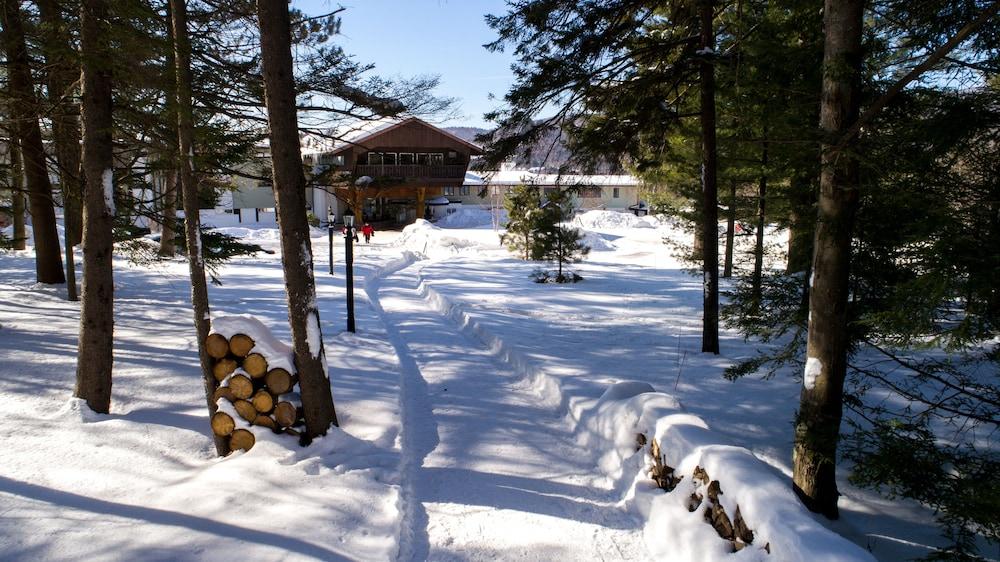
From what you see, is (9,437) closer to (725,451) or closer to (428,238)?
(725,451)

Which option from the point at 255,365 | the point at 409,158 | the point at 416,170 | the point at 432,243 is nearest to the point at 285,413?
the point at 255,365

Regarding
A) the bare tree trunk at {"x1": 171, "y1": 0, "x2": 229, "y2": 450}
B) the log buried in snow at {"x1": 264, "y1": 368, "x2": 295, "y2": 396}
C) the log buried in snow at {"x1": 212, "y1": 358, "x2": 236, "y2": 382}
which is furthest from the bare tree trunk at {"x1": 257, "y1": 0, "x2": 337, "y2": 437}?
the bare tree trunk at {"x1": 171, "y1": 0, "x2": 229, "y2": 450}

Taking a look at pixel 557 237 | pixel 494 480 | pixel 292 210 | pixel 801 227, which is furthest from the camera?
pixel 557 237

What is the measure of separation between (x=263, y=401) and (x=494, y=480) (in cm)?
237

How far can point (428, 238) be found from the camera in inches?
1270

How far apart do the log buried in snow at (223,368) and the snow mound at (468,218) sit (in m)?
39.7

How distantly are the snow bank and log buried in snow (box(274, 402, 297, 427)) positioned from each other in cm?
295

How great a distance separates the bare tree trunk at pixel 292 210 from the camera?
5.17m

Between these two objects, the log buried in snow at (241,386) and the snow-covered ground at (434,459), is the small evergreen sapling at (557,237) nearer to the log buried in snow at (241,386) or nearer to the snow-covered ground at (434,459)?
the snow-covered ground at (434,459)

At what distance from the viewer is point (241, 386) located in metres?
5.50

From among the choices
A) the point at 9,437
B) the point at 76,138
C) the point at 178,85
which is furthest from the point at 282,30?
the point at 76,138

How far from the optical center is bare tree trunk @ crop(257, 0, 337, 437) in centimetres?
517

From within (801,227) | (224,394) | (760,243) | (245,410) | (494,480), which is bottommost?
(494,480)

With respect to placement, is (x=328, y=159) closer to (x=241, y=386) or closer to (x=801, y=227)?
(x=241, y=386)
